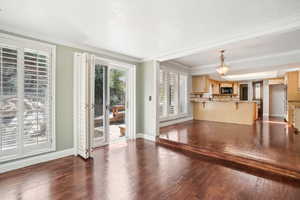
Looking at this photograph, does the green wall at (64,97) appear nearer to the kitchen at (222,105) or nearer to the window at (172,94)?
the window at (172,94)

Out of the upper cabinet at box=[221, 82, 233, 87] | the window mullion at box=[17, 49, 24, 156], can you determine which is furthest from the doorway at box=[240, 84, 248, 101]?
the window mullion at box=[17, 49, 24, 156]

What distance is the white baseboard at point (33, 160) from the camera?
2512mm

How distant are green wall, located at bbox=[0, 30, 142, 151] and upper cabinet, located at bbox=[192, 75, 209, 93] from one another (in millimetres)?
5391

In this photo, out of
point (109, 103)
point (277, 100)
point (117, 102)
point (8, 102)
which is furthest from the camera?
point (277, 100)

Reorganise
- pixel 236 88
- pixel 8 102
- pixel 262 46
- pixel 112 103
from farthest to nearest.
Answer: pixel 236 88 < pixel 112 103 < pixel 262 46 < pixel 8 102

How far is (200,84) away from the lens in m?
6.82

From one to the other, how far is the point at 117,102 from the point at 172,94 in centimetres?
258

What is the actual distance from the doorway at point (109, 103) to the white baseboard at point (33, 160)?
0.75m

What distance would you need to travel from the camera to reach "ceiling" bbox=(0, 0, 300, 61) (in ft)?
6.42

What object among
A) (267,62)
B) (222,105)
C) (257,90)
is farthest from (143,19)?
(257,90)

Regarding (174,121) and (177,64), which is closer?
(177,64)

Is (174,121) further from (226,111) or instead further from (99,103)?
(99,103)

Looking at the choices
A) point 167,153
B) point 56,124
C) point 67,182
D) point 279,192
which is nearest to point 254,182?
point 279,192

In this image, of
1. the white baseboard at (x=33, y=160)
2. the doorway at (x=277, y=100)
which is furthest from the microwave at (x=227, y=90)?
the white baseboard at (x=33, y=160)
